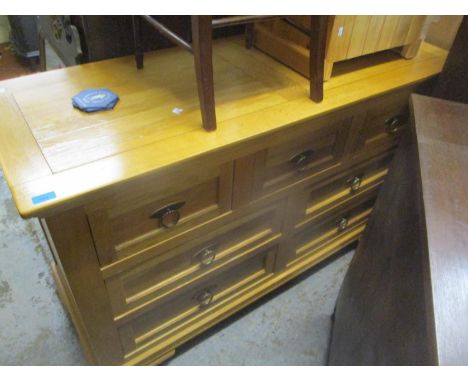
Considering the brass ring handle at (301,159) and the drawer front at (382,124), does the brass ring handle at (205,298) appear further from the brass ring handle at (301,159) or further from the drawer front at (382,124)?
the drawer front at (382,124)

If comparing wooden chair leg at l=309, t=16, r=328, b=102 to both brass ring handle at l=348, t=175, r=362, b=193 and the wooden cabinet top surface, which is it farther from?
brass ring handle at l=348, t=175, r=362, b=193

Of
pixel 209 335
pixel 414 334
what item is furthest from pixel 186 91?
pixel 209 335

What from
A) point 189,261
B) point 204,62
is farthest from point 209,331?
point 204,62

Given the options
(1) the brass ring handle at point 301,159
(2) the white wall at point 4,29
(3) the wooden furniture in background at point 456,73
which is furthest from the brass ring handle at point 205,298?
(2) the white wall at point 4,29

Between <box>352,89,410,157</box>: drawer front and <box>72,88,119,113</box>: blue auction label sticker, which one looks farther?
<box>352,89,410,157</box>: drawer front

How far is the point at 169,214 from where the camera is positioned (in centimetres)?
74

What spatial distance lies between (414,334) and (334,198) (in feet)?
2.08

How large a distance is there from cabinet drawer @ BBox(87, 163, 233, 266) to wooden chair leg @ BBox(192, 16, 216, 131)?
0.10 m

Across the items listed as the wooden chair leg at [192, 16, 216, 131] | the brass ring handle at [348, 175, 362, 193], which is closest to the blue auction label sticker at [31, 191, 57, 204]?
the wooden chair leg at [192, 16, 216, 131]

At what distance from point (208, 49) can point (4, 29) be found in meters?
2.53

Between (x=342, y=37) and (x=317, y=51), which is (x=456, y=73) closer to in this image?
(x=342, y=37)

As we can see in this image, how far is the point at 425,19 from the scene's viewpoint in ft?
3.29

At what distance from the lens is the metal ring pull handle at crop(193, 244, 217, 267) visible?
0.90 metres

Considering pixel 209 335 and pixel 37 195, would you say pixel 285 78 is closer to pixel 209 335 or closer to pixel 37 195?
pixel 37 195
